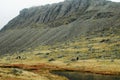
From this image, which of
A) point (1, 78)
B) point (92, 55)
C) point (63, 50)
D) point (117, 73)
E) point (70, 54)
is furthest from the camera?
point (63, 50)

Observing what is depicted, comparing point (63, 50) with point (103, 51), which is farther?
point (63, 50)

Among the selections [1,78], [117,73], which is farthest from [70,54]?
[1,78]

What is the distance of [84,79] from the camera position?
256ft

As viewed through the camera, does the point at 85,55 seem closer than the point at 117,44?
Yes

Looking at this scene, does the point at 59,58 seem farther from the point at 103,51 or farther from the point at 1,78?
the point at 1,78

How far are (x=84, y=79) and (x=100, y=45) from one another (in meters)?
124

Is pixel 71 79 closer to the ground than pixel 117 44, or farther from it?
closer to the ground

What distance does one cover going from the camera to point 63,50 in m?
198

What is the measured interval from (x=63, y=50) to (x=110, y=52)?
39.4 metres

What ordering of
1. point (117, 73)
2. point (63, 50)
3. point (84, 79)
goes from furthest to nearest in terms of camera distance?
point (63, 50), point (117, 73), point (84, 79)

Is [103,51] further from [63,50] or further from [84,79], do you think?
[84,79]

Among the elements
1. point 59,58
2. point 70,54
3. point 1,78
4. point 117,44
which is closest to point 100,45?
point 117,44

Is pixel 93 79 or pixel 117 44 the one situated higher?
pixel 117 44

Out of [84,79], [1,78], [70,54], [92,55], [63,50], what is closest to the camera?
[1,78]
